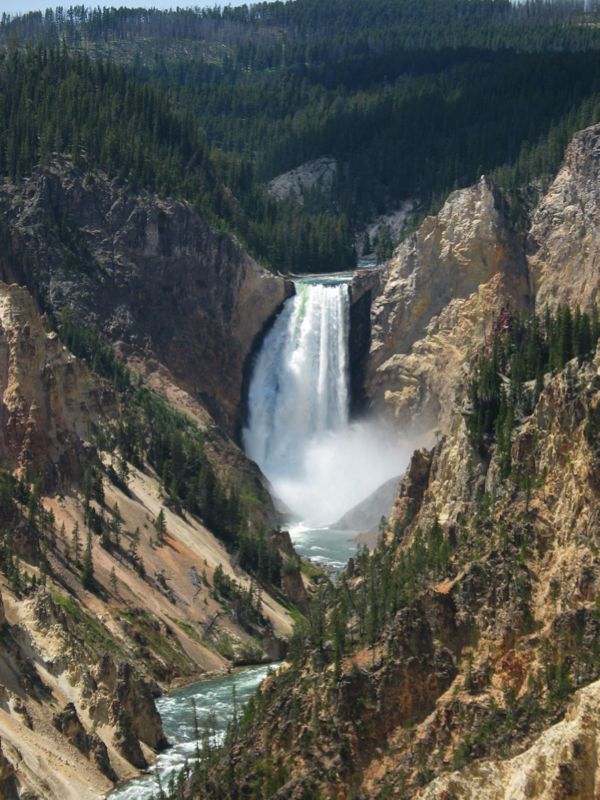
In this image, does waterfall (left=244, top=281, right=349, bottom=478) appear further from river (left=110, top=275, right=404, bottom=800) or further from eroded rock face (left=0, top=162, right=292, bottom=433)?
eroded rock face (left=0, top=162, right=292, bottom=433)

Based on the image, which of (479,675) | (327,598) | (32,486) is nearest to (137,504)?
(32,486)

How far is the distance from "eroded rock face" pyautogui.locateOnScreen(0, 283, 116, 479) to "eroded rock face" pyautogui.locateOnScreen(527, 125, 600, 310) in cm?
4589

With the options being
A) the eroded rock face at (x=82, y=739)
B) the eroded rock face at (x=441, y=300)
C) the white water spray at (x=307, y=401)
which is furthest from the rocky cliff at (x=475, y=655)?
the white water spray at (x=307, y=401)

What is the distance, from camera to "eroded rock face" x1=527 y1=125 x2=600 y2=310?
16925 centimetres

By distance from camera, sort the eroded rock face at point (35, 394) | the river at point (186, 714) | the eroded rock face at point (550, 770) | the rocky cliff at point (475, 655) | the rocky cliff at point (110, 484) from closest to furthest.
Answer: the eroded rock face at point (550, 770)
the rocky cliff at point (475, 655)
the river at point (186, 714)
the rocky cliff at point (110, 484)
the eroded rock face at point (35, 394)

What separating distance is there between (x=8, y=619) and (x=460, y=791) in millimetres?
39067

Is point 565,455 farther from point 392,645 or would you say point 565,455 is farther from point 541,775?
point 541,775

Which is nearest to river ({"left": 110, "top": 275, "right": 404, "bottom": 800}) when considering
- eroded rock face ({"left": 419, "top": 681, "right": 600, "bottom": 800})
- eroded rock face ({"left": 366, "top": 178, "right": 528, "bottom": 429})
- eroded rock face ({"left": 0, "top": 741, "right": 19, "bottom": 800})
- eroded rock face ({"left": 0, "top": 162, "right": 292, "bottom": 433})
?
eroded rock face ({"left": 0, "top": 162, "right": 292, "bottom": 433})

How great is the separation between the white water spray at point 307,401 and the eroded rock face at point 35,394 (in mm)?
42742

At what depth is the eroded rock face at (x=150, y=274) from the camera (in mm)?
182625

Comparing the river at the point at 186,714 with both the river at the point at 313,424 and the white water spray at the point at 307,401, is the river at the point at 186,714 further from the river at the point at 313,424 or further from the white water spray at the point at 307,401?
the white water spray at the point at 307,401

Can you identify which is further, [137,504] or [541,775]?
[137,504]

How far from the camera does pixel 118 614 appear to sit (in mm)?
124250

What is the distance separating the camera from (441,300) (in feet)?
596
